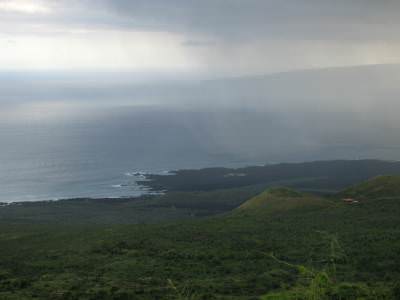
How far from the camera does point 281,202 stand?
2571 inches

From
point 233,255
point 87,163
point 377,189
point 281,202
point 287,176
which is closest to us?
point 233,255

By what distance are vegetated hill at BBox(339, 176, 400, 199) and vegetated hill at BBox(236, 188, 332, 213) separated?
7543 millimetres

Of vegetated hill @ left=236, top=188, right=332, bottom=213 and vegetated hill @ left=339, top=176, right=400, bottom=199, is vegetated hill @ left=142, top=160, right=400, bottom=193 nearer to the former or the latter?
vegetated hill @ left=339, top=176, right=400, bottom=199

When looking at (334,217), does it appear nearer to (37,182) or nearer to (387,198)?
(387,198)

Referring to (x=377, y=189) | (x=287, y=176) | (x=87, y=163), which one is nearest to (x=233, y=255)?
(x=377, y=189)

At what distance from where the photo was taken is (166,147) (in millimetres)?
188500

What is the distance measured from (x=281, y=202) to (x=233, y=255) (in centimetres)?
2888

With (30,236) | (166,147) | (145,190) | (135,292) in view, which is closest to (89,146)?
(166,147)

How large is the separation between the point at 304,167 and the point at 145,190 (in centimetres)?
4874

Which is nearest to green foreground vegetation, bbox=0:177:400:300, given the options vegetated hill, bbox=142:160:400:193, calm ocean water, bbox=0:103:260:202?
vegetated hill, bbox=142:160:400:193

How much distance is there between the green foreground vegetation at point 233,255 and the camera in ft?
83.8

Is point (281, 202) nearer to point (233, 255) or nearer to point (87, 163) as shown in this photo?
point (233, 255)

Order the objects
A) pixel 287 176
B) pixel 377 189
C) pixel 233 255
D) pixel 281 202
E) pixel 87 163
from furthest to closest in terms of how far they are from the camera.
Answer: pixel 87 163 → pixel 287 176 → pixel 377 189 → pixel 281 202 → pixel 233 255

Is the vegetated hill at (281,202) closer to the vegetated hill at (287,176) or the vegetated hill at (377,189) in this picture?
the vegetated hill at (377,189)
